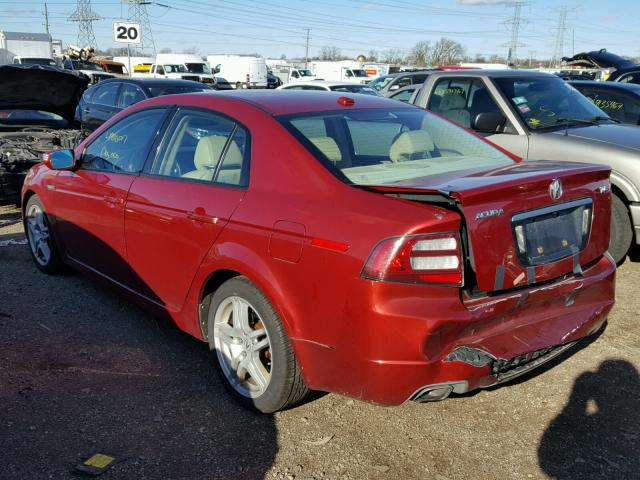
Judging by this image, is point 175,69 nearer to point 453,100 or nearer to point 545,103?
point 453,100

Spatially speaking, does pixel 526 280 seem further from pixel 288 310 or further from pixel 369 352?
pixel 288 310

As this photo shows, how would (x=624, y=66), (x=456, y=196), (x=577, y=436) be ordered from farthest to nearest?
(x=624, y=66) < (x=577, y=436) < (x=456, y=196)

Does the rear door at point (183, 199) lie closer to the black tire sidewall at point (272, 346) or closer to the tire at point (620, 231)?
the black tire sidewall at point (272, 346)

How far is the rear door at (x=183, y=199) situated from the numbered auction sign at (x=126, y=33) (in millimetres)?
18621

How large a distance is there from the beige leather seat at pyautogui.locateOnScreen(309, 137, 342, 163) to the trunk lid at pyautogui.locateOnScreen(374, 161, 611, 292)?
438mm

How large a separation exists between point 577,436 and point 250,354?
1669 mm

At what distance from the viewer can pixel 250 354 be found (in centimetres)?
→ 327

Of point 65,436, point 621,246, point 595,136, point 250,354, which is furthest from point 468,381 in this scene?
point 595,136

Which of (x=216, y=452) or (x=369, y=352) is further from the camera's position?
(x=216, y=452)

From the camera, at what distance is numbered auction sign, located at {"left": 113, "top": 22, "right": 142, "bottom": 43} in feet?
67.8

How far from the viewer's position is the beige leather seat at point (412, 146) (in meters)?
3.58

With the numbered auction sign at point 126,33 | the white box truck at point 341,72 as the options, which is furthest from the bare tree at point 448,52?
the numbered auction sign at point 126,33

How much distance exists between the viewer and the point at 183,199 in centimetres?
354

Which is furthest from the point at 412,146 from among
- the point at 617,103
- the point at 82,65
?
the point at 82,65
